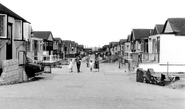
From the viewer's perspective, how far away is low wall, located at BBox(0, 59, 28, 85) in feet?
54.9

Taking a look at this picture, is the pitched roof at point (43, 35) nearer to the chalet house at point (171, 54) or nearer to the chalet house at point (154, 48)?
the chalet house at point (154, 48)

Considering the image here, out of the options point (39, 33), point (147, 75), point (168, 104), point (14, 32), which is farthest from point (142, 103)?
point (39, 33)

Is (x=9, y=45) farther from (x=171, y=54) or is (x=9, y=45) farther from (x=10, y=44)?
(x=171, y=54)

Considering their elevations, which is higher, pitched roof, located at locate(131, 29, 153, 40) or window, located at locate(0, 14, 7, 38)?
pitched roof, located at locate(131, 29, 153, 40)

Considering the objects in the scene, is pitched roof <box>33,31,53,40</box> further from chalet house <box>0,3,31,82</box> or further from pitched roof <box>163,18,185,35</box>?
pitched roof <box>163,18,185,35</box>

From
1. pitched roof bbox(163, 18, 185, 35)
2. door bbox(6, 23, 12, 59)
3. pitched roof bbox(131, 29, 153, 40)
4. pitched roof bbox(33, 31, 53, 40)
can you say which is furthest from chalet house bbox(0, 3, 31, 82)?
pitched roof bbox(33, 31, 53, 40)

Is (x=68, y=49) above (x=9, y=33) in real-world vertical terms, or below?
above

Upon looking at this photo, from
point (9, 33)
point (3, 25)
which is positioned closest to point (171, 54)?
point (9, 33)

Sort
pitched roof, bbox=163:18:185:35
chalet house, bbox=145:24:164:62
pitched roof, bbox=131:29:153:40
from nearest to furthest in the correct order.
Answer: pitched roof, bbox=163:18:185:35, chalet house, bbox=145:24:164:62, pitched roof, bbox=131:29:153:40

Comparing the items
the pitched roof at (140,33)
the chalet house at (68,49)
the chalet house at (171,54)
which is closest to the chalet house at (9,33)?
the chalet house at (171,54)

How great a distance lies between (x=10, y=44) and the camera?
75.6 ft

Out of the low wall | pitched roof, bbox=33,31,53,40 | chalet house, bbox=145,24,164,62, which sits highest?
pitched roof, bbox=33,31,53,40

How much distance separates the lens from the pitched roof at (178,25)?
28.0 m

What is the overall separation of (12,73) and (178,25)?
792 inches
